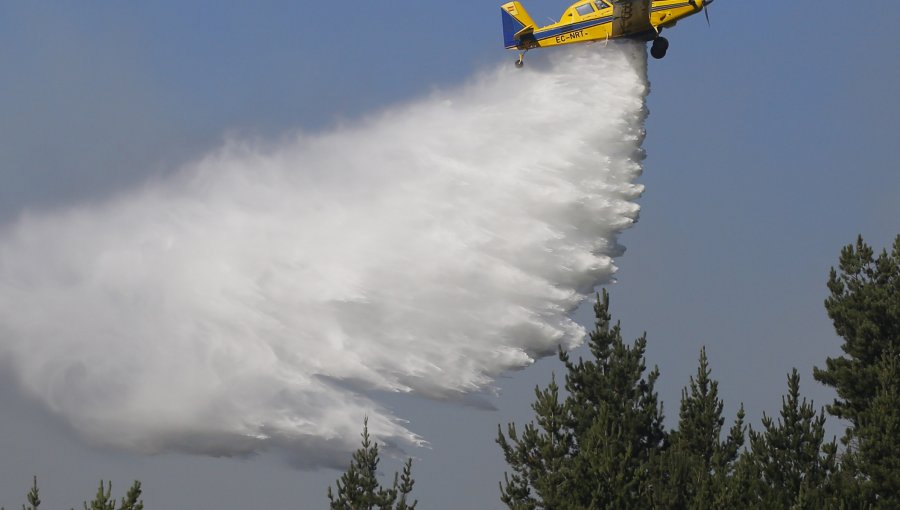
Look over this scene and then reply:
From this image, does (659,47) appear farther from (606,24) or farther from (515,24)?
(515,24)

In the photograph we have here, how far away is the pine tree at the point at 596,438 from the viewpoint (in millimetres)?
32125

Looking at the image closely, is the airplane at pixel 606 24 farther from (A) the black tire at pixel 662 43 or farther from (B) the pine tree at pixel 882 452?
(B) the pine tree at pixel 882 452

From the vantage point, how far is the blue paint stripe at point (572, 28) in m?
40.6

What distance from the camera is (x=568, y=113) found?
40.8 m

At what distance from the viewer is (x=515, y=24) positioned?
138 ft

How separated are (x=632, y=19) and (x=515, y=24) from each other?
3725 millimetres

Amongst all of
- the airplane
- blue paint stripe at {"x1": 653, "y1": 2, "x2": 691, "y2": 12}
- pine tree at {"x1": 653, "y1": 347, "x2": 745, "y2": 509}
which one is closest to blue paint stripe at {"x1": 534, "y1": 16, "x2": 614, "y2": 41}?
the airplane

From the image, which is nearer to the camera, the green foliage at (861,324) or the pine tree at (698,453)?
the pine tree at (698,453)

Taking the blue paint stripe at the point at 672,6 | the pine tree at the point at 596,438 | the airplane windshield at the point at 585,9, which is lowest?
the pine tree at the point at 596,438

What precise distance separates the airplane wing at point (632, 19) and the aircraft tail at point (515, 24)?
2632 millimetres

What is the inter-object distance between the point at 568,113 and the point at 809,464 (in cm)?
1164

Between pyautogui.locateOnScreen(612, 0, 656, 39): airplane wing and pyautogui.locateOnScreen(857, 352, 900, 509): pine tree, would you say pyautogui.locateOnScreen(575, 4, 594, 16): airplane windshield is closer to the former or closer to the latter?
pyautogui.locateOnScreen(612, 0, 656, 39): airplane wing

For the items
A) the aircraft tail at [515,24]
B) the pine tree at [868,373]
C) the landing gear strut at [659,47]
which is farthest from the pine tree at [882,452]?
the aircraft tail at [515,24]

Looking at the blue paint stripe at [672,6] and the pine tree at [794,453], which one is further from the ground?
the blue paint stripe at [672,6]
